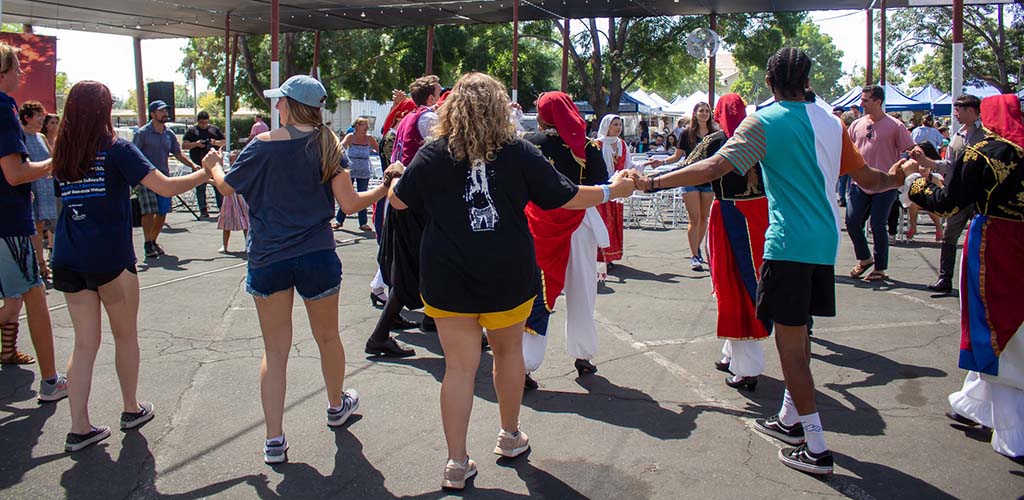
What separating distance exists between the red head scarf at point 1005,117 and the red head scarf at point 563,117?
211 cm

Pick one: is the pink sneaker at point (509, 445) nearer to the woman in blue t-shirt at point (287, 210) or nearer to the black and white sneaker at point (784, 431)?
the woman in blue t-shirt at point (287, 210)

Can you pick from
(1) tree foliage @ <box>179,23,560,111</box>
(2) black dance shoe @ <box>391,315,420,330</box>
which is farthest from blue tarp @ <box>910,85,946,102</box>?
(2) black dance shoe @ <box>391,315,420,330</box>

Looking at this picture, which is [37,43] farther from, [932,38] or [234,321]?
[932,38]

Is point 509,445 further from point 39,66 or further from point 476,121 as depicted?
point 39,66

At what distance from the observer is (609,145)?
870 cm

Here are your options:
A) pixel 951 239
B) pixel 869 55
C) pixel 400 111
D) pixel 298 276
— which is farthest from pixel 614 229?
pixel 869 55

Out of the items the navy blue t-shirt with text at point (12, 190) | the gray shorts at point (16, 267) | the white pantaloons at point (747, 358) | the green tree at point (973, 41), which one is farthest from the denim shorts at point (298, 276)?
the green tree at point (973, 41)

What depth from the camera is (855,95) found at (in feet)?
80.7

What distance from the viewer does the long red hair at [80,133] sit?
390 centimetres

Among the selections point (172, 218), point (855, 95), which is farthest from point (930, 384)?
point (855, 95)

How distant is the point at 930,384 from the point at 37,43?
1321cm

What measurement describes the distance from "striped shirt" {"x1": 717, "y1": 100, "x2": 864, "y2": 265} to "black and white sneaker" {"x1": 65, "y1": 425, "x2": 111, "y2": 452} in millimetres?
3388

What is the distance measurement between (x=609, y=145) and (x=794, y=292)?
16.9 ft

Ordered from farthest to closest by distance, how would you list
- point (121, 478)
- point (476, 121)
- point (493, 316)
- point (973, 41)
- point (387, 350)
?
1. point (973, 41)
2. point (387, 350)
3. point (121, 478)
4. point (493, 316)
5. point (476, 121)
